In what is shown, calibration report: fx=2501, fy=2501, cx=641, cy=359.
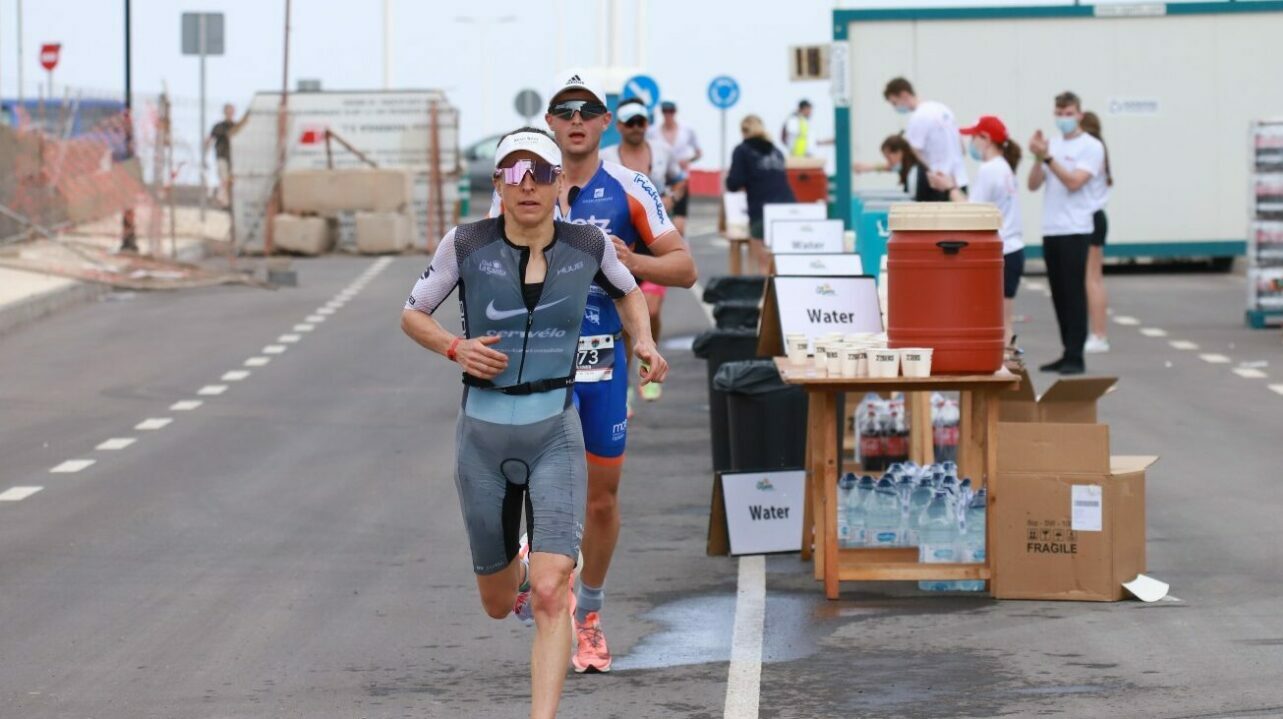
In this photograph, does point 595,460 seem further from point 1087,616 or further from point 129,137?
point 129,137

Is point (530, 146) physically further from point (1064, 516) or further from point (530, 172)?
point (1064, 516)

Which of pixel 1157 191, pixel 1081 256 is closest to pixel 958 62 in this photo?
pixel 1157 191

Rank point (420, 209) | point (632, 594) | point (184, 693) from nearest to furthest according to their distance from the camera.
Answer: point (184, 693), point (632, 594), point (420, 209)

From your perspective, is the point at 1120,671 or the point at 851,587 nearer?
the point at 1120,671

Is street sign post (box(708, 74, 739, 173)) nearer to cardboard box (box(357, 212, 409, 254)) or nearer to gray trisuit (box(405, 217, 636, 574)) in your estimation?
cardboard box (box(357, 212, 409, 254))

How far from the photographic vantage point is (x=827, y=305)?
11289mm

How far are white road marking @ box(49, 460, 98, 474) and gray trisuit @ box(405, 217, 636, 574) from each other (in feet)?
23.4

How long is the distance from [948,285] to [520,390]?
3034 millimetres

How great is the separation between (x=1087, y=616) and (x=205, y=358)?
12688mm

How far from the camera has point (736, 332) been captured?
13.2 meters

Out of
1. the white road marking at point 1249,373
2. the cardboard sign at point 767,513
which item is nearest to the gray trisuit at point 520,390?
the cardboard sign at point 767,513

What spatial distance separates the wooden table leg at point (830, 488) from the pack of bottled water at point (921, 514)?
0.92 feet

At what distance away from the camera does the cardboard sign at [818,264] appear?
46.7 feet

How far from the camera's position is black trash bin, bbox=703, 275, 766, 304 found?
16.1m
